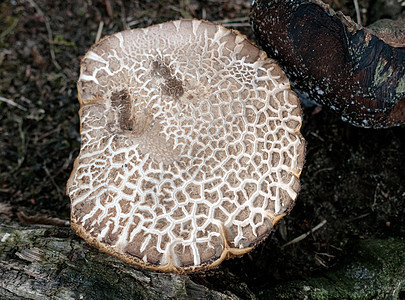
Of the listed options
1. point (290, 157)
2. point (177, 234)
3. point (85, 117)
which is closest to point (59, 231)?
point (85, 117)

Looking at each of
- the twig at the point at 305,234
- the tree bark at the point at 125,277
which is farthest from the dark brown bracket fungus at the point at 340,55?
the tree bark at the point at 125,277

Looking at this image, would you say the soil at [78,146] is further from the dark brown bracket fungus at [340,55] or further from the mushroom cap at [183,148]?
the dark brown bracket fungus at [340,55]

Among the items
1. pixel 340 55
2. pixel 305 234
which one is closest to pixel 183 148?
pixel 340 55

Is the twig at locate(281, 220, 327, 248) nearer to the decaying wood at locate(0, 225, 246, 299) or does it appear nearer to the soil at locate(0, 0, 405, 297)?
the soil at locate(0, 0, 405, 297)

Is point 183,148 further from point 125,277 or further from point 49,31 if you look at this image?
point 49,31

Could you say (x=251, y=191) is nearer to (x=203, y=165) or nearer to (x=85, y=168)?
(x=203, y=165)
